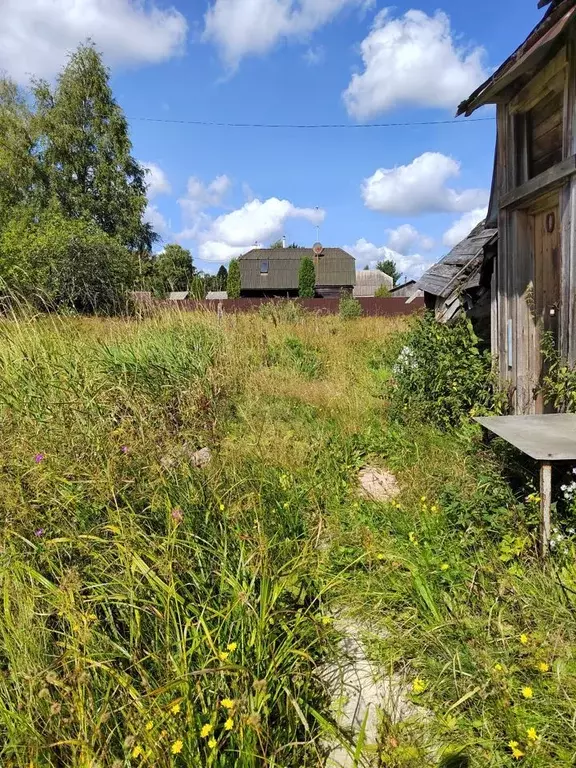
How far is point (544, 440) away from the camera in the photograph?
8.09ft

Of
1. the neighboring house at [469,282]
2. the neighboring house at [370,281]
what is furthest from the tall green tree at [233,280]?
the neighboring house at [469,282]

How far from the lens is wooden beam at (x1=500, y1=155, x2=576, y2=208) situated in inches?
119

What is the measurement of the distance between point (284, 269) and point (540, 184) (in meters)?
43.4

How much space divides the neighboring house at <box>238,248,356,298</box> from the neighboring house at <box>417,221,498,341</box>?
39569mm

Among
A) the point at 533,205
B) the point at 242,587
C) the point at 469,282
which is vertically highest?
the point at 533,205

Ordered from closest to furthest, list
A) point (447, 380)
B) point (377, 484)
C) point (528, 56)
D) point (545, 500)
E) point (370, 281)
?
point (545, 500) → point (528, 56) → point (377, 484) → point (447, 380) → point (370, 281)

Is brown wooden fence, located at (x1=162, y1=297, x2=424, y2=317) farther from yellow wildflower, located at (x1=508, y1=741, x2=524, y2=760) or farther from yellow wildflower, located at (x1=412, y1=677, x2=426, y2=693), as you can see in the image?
yellow wildflower, located at (x1=508, y1=741, x2=524, y2=760)

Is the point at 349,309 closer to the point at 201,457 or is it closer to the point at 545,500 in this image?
the point at 201,457

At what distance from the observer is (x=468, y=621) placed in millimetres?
1940

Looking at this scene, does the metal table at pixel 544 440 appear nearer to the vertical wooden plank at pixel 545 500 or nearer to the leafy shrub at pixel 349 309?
the vertical wooden plank at pixel 545 500

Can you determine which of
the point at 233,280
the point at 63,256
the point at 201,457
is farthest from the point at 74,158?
the point at 201,457

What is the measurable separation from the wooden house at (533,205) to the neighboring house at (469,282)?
349 mm

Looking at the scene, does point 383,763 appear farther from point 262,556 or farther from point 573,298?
point 573,298

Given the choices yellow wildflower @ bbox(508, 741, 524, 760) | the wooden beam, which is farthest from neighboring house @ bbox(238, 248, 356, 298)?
yellow wildflower @ bbox(508, 741, 524, 760)
